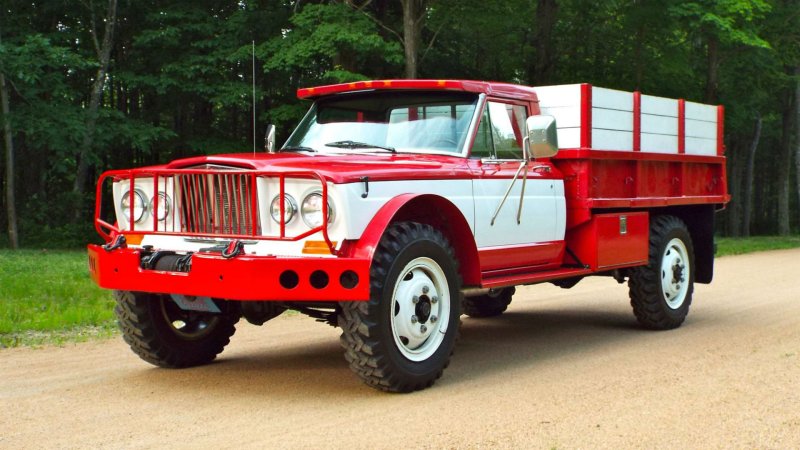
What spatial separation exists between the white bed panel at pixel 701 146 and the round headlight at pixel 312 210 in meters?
5.27

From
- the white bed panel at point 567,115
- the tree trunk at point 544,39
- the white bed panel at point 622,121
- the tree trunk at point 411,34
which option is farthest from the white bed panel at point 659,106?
the tree trunk at point 544,39

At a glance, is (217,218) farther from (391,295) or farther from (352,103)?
(352,103)

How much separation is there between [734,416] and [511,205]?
→ 101 inches

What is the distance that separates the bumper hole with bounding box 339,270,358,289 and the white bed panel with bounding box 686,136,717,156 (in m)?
5.36

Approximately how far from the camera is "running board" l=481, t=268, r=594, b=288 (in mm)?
7392

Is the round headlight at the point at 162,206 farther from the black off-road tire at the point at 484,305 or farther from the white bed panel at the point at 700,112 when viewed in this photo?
the white bed panel at the point at 700,112

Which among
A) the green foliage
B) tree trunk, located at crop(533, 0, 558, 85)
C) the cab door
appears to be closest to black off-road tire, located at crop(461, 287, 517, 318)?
the cab door

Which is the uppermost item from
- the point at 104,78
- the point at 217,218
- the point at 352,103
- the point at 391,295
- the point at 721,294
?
the point at 104,78

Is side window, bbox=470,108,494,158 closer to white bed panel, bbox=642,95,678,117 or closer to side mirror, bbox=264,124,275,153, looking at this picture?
side mirror, bbox=264,124,275,153

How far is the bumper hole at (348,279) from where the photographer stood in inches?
236

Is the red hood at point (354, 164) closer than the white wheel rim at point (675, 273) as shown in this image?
Yes

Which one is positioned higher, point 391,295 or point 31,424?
point 391,295

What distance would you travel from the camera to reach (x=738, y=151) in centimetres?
4506

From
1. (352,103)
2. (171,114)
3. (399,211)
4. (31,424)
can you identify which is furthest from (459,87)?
(171,114)
